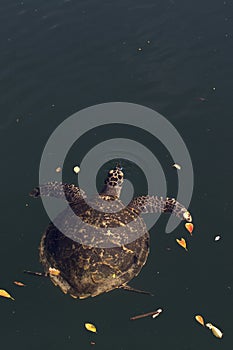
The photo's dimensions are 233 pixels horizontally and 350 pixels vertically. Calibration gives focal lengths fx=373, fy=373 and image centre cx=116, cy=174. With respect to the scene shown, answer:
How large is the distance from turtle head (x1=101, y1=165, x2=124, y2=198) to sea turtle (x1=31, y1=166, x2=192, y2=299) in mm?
826

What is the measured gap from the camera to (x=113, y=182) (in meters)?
13.5

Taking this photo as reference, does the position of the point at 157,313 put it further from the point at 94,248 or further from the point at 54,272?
the point at 54,272

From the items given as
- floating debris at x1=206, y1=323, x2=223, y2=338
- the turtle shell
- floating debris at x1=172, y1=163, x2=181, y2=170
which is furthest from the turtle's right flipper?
floating debris at x1=206, y1=323, x2=223, y2=338

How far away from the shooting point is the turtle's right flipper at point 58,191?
13836 millimetres

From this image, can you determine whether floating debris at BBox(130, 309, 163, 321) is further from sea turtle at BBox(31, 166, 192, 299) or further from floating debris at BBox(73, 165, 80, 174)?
floating debris at BBox(73, 165, 80, 174)

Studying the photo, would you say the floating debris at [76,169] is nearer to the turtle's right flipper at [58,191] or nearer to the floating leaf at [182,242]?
the turtle's right flipper at [58,191]

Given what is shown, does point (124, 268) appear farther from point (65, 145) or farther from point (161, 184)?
point (65, 145)

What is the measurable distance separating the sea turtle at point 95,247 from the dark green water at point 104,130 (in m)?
0.75

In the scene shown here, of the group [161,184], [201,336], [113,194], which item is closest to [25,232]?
[113,194]

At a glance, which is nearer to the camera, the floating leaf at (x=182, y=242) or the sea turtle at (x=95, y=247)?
the sea turtle at (x=95, y=247)

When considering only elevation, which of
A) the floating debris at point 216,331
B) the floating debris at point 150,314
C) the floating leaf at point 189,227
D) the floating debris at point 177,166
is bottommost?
the floating debris at point 216,331

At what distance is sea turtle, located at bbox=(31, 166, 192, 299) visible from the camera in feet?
34.6

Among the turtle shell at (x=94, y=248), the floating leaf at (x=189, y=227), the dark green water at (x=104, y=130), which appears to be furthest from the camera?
the floating leaf at (x=189, y=227)

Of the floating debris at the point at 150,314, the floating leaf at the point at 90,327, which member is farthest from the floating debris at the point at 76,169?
the floating debris at the point at 150,314
